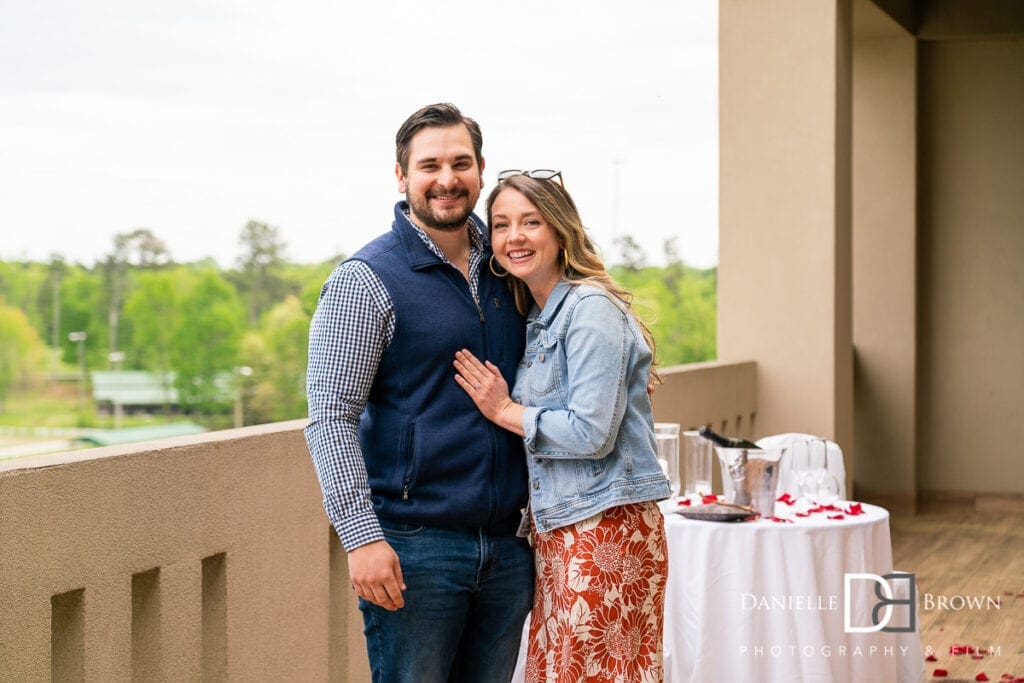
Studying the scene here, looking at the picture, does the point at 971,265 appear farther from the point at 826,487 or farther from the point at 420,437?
the point at 420,437

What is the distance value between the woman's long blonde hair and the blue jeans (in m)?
0.40

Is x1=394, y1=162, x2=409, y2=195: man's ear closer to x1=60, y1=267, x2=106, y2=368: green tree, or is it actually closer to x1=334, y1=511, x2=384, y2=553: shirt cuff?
x1=334, y1=511, x2=384, y2=553: shirt cuff

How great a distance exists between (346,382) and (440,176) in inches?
13.7

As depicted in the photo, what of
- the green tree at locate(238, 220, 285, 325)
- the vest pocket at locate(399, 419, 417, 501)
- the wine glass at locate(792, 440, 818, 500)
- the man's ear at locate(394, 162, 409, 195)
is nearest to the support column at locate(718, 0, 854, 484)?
Answer: the wine glass at locate(792, 440, 818, 500)

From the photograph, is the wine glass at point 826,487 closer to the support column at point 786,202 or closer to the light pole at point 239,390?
the support column at point 786,202

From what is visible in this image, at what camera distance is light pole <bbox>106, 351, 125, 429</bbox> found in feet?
189

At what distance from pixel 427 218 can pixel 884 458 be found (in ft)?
19.4

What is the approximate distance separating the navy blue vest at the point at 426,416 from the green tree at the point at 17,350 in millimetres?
59417

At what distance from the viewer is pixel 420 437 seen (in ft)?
5.86

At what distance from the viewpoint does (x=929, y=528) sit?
6672mm

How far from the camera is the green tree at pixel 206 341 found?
195 ft

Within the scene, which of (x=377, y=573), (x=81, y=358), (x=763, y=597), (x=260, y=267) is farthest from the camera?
(x=260, y=267)

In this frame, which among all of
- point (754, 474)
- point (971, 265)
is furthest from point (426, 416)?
→ point (971, 265)

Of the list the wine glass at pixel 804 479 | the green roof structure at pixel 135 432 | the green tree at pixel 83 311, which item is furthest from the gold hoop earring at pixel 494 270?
the green tree at pixel 83 311
